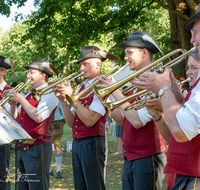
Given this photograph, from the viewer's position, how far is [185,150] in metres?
1.96

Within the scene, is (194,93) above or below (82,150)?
above

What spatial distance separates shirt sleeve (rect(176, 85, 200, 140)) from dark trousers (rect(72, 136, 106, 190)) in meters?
2.00

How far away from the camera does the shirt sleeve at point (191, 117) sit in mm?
1731

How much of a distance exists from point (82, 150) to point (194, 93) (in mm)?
2166

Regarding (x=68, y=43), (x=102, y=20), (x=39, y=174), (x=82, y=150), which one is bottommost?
(x=39, y=174)

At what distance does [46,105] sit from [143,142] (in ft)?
5.47

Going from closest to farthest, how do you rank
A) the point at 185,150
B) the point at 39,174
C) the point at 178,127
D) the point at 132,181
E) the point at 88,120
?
the point at 178,127, the point at 185,150, the point at 132,181, the point at 88,120, the point at 39,174

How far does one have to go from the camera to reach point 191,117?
1732 mm

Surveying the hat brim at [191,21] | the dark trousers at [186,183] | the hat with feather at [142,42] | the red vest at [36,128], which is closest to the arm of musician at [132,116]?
the hat with feather at [142,42]

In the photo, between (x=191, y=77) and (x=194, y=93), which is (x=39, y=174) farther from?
(x=194, y=93)

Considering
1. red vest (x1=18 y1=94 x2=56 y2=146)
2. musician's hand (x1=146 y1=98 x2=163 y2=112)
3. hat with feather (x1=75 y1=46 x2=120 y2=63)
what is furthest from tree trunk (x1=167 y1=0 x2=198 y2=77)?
musician's hand (x1=146 y1=98 x2=163 y2=112)

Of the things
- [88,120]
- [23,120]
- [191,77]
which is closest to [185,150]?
[191,77]

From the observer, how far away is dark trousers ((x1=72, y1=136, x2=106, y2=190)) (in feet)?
11.6

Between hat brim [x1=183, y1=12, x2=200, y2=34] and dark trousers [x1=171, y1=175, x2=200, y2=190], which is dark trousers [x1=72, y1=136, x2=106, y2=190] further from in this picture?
hat brim [x1=183, y1=12, x2=200, y2=34]
